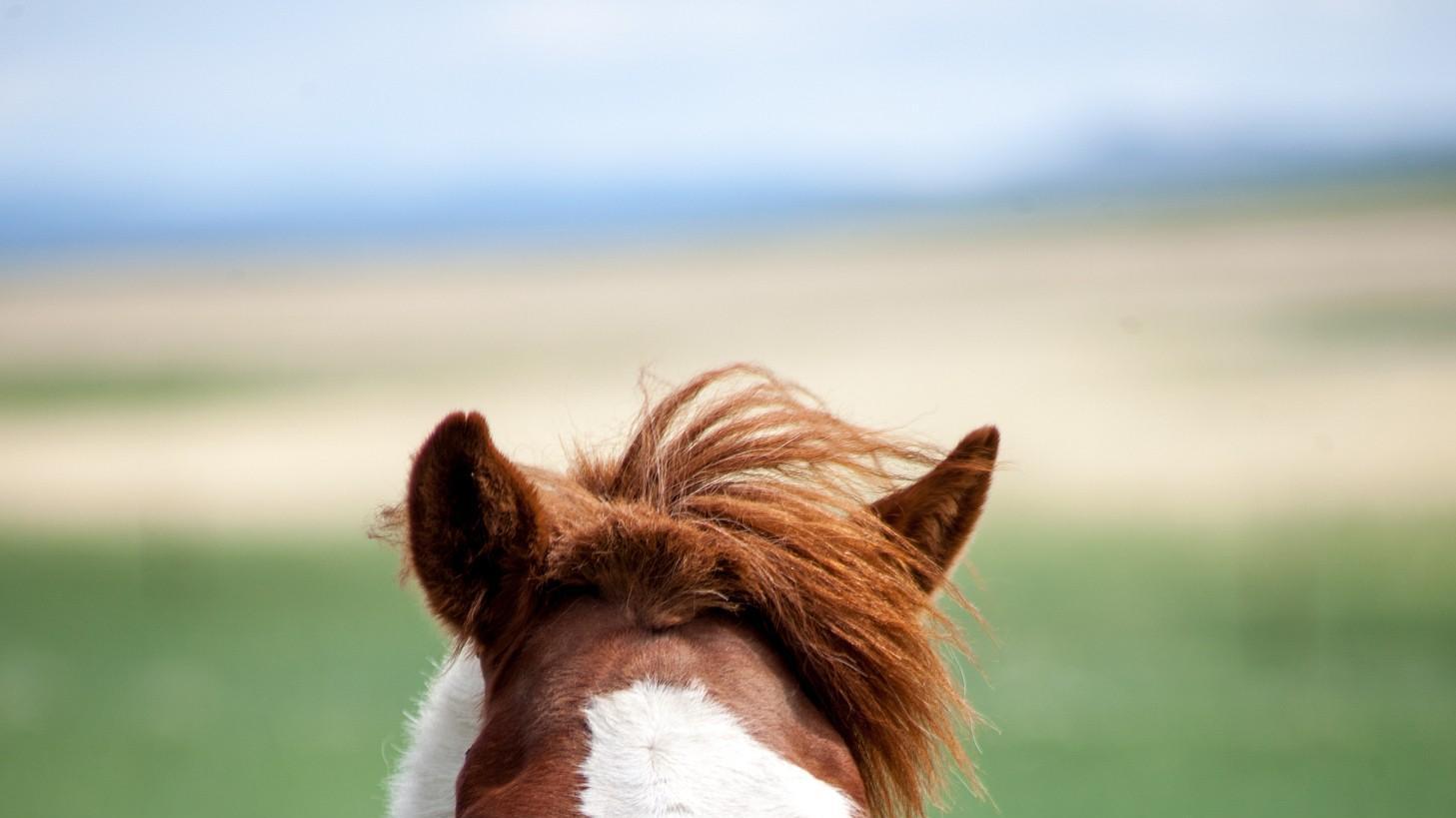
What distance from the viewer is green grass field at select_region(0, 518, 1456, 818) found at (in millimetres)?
11805

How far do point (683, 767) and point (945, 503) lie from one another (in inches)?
20.3

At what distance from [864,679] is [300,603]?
1833 centimetres

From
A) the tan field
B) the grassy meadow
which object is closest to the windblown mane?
the grassy meadow

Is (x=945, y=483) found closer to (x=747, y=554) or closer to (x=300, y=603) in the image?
(x=747, y=554)

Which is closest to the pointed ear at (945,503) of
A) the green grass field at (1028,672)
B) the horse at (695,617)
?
the horse at (695,617)

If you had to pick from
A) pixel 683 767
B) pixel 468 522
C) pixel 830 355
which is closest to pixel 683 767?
pixel 683 767

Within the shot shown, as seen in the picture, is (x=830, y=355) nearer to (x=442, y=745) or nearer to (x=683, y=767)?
(x=442, y=745)

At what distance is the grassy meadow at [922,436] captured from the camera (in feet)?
42.4

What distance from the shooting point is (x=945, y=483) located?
148cm

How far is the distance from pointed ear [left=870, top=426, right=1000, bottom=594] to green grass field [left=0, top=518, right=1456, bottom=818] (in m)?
7.69

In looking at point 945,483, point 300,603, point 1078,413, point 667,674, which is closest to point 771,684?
point 667,674

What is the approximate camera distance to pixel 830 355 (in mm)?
27141

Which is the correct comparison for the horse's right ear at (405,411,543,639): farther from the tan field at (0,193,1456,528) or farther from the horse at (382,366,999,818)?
the tan field at (0,193,1456,528)

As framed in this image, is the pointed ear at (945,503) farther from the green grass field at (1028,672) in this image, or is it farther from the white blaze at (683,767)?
the green grass field at (1028,672)
